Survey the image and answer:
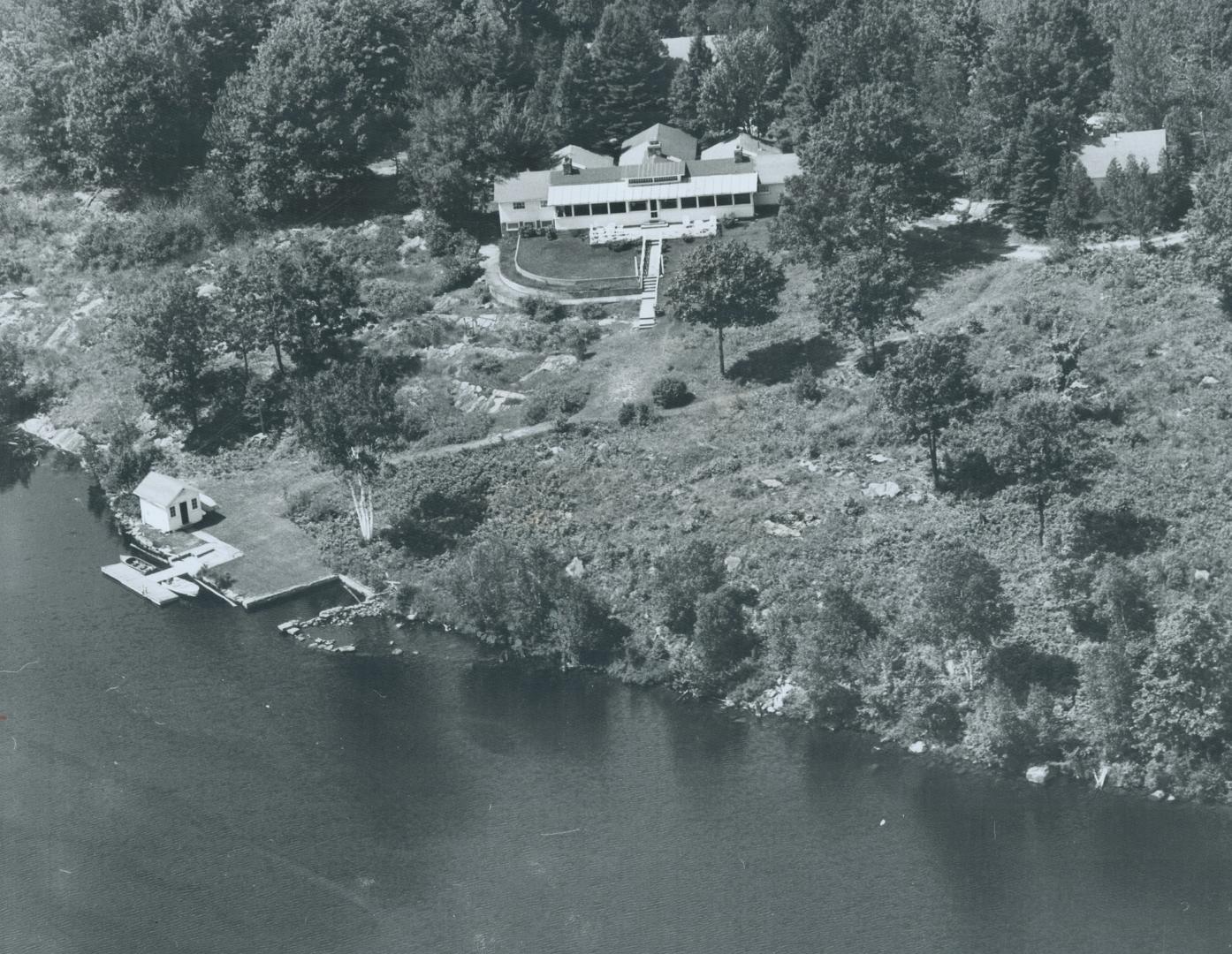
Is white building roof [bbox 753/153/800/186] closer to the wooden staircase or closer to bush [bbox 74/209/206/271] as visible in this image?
the wooden staircase

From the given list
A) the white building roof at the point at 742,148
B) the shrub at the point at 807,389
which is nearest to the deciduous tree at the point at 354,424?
the shrub at the point at 807,389

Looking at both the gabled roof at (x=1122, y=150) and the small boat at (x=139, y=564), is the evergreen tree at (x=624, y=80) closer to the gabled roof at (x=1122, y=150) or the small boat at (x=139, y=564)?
the gabled roof at (x=1122, y=150)

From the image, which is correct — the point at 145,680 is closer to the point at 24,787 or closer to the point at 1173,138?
the point at 24,787

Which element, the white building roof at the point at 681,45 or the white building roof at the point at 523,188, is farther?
the white building roof at the point at 681,45

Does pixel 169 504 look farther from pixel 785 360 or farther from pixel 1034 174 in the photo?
pixel 1034 174

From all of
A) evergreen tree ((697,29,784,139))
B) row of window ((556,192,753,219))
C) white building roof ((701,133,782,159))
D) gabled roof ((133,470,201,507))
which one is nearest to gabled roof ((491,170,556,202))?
row of window ((556,192,753,219))

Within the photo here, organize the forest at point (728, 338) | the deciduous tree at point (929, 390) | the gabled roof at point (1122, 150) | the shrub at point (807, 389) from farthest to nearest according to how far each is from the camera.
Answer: the gabled roof at point (1122, 150) → the shrub at point (807, 389) → the deciduous tree at point (929, 390) → the forest at point (728, 338)

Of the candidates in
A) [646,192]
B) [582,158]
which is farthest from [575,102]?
[646,192]
